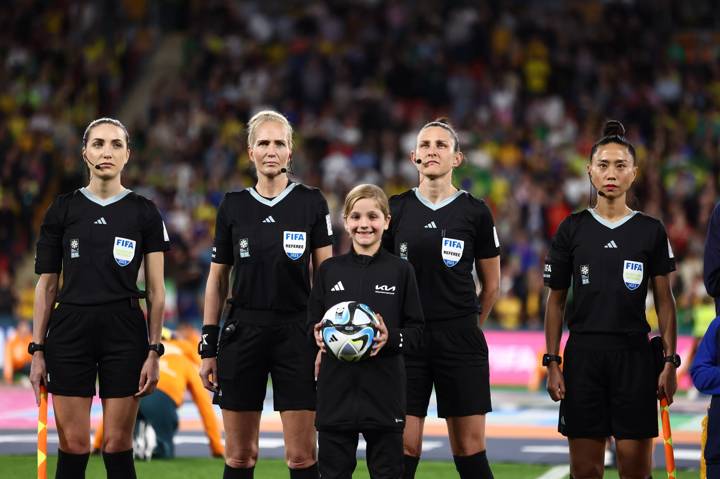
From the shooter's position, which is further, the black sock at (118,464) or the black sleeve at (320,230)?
the black sleeve at (320,230)

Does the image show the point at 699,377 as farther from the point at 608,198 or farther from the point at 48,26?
the point at 48,26

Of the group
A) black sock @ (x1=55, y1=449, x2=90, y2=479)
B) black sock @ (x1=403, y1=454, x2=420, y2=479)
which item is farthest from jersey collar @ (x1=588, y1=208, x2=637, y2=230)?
black sock @ (x1=55, y1=449, x2=90, y2=479)

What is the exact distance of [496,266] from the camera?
7.52m

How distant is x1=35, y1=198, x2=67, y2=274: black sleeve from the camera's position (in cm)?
726

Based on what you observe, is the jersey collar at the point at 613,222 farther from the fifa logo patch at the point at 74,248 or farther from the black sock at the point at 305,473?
the fifa logo patch at the point at 74,248

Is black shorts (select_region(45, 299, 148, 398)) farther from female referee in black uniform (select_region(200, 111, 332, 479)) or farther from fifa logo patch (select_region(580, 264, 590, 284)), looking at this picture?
fifa logo patch (select_region(580, 264, 590, 284))

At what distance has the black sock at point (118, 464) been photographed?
23.5ft

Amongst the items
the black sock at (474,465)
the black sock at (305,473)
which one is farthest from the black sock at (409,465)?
the black sock at (305,473)

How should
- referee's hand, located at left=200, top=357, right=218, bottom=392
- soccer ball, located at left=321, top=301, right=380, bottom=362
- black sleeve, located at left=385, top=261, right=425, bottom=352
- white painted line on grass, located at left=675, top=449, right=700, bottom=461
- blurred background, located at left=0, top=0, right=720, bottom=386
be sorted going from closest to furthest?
soccer ball, located at left=321, top=301, right=380, bottom=362
black sleeve, located at left=385, top=261, right=425, bottom=352
referee's hand, located at left=200, top=357, right=218, bottom=392
white painted line on grass, located at left=675, top=449, right=700, bottom=461
blurred background, located at left=0, top=0, right=720, bottom=386

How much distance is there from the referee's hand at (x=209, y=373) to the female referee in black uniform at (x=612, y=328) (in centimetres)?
181

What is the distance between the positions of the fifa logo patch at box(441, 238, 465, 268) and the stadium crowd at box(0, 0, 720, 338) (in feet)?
36.9

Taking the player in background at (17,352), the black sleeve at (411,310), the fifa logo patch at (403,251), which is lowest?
the player in background at (17,352)

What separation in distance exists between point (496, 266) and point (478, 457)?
3.52 feet

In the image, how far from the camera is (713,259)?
6750 millimetres
